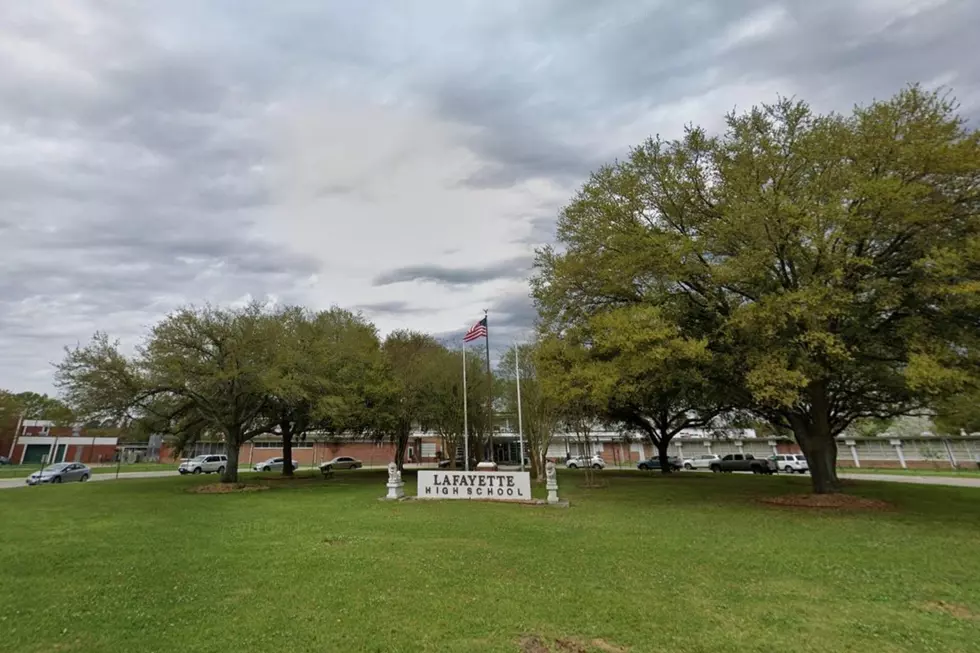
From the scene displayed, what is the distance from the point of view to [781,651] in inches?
202

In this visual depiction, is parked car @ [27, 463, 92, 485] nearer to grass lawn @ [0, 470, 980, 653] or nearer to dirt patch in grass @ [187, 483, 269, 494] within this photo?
dirt patch in grass @ [187, 483, 269, 494]

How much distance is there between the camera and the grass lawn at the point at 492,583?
548cm

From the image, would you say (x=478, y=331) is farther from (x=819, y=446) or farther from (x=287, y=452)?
(x=287, y=452)

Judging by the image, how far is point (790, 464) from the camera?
4550cm

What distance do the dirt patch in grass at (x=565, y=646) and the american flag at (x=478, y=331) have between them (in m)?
19.3

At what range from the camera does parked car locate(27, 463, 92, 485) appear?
31875 mm

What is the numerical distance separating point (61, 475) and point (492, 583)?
39.9 metres

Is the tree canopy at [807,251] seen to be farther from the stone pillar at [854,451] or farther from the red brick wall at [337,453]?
the red brick wall at [337,453]

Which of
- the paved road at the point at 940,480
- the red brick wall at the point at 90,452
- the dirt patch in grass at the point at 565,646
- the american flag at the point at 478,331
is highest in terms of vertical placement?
the american flag at the point at 478,331

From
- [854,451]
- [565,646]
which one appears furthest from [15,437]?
[854,451]

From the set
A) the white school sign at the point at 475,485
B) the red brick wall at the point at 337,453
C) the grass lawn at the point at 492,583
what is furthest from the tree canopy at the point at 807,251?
the red brick wall at the point at 337,453

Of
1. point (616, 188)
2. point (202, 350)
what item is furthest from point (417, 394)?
point (616, 188)

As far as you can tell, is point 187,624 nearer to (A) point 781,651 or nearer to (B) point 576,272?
(A) point 781,651

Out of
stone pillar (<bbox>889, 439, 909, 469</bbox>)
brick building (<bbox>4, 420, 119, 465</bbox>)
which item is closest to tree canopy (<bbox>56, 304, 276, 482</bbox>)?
brick building (<bbox>4, 420, 119, 465</bbox>)
